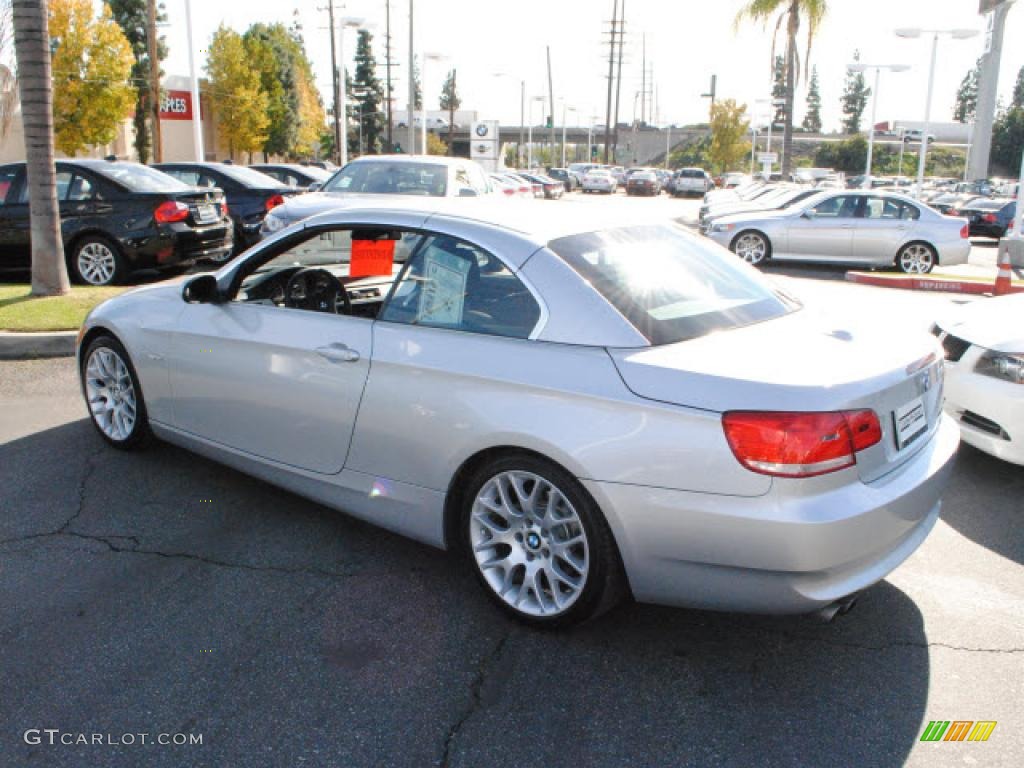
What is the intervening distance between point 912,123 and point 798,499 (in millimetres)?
121271

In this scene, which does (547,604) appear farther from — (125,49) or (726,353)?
(125,49)

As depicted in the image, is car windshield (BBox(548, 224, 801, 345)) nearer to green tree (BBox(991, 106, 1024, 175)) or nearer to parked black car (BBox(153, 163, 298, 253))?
parked black car (BBox(153, 163, 298, 253))

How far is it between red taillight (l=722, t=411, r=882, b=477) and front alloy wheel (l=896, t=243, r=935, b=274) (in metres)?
15.2

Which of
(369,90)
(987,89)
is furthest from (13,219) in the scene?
(369,90)

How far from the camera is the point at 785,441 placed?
9.37ft

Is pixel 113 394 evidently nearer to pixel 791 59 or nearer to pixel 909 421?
pixel 909 421

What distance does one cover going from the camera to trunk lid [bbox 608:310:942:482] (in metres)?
2.93

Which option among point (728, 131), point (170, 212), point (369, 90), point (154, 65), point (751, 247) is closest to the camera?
point (170, 212)

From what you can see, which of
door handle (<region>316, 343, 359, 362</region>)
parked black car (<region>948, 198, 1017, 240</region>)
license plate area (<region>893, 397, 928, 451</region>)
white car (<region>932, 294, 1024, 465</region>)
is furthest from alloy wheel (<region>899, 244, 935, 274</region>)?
door handle (<region>316, 343, 359, 362</region>)

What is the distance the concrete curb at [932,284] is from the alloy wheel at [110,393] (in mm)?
12286

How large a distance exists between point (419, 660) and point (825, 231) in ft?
51.1

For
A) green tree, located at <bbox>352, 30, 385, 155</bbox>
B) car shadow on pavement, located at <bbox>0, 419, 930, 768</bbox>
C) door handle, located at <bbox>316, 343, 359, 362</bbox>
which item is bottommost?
car shadow on pavement, located at <bbox>0, 419, 930, 768</bbox>

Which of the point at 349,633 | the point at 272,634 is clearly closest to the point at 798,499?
the point at 349,633

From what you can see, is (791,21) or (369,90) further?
(369,90)
